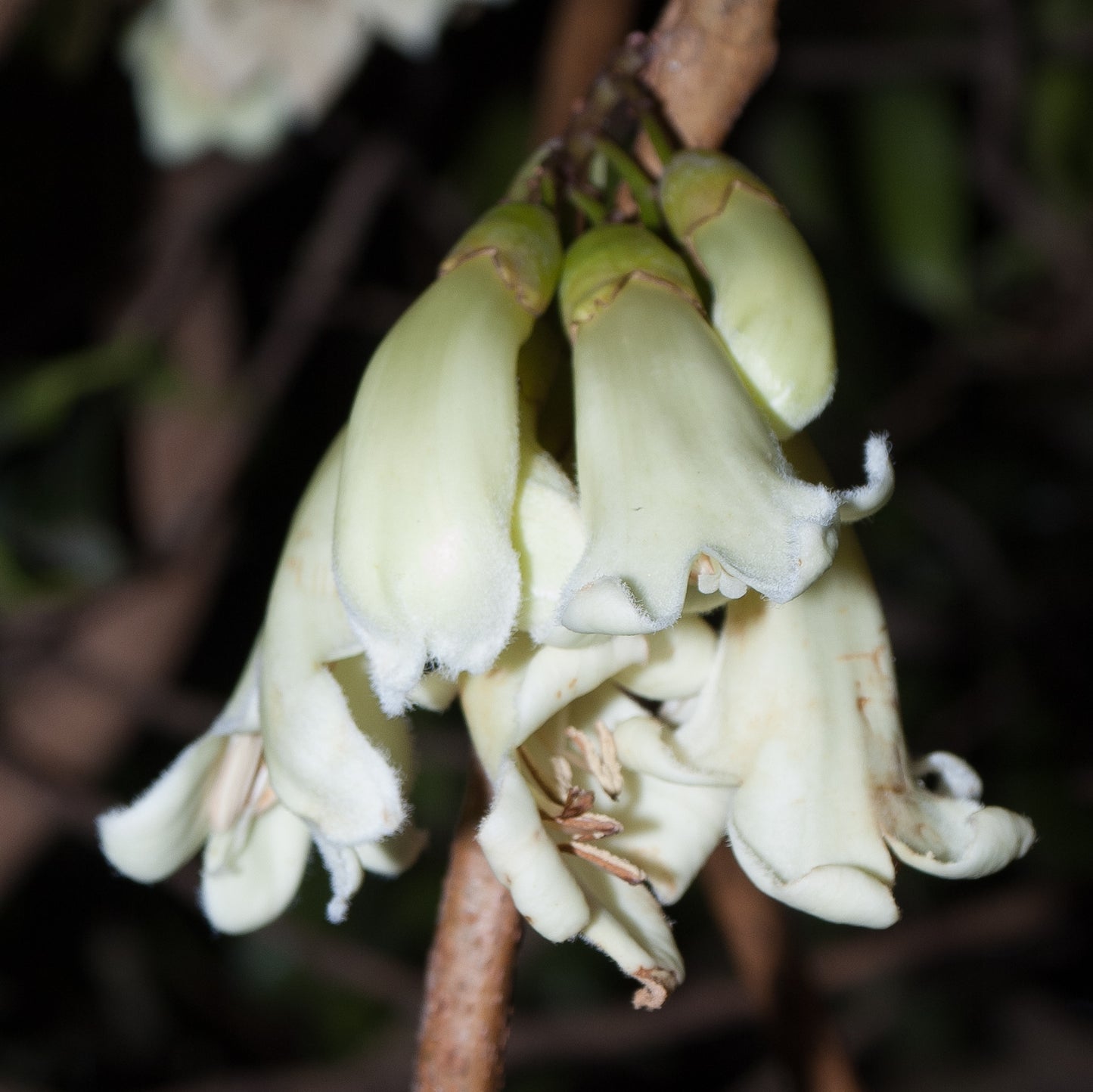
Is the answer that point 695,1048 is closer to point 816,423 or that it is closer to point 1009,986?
point 1009,986

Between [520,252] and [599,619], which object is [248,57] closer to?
[520,252]

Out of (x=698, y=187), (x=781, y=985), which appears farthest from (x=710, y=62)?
(x=781, y=985)

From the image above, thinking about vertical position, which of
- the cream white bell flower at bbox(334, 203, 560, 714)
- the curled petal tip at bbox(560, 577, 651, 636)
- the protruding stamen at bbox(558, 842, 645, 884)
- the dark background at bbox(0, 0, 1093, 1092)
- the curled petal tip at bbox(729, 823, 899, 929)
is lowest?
the dark background at bbox(0, 0, 1093, 1092)

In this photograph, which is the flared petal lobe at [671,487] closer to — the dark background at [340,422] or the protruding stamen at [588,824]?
the protruding stamen at [588,824]

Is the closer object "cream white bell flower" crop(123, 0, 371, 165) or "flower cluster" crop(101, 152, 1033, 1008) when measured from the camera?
"flower cluster" crop(101, 152, 1033, 1008)

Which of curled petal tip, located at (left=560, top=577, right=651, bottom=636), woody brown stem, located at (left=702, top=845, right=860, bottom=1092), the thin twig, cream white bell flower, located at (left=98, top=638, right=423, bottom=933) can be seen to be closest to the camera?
curled petal tip, located at (left=560, top=577, right=651, bottom=636)

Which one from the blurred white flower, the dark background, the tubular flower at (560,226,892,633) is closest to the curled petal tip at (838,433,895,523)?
the tubular flower at (560,226,892,633)

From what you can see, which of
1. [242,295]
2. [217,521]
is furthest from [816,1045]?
[242,295]

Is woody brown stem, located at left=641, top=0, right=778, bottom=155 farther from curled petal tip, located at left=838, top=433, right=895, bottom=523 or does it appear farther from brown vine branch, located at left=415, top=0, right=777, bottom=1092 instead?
curled petal tip, located at left=838, top=433, right=895, bottom=523
